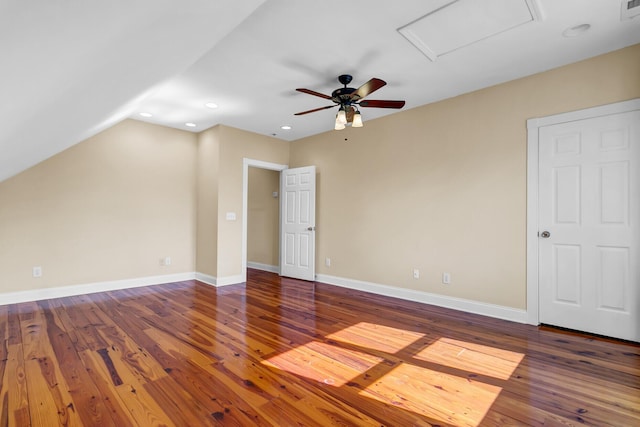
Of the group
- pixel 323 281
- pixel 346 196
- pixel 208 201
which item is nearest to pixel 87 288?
pixel 208 201

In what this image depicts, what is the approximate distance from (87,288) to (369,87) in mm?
4687

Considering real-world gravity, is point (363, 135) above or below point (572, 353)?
above

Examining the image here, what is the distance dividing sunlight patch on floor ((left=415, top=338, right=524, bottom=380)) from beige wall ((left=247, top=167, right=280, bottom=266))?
4.10m

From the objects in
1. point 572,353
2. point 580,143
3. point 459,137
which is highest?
point 459,137

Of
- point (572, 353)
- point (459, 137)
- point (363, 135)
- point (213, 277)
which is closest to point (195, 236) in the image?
point (213, 277)

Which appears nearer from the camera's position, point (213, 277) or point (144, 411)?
point (144, 411)

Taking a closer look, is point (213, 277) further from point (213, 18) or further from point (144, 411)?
point (213, 18)

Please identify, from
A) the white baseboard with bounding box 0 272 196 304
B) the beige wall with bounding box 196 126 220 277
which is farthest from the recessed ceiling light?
the white baseboard with bounding box 0 272 196 304

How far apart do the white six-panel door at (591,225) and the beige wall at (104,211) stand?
5.25 m

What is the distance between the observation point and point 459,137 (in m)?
3.83

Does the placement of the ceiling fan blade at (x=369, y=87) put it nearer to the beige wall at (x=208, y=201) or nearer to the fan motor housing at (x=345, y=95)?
the fan motor housing at (x=345, y=95)

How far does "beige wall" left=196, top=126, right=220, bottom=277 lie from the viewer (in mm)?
5031

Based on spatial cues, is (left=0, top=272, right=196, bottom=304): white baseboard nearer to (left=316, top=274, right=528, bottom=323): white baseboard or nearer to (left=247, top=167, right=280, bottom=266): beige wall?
(left=247, top=167, right=280, bottom=266): beige wall

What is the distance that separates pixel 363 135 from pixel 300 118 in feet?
3.39
